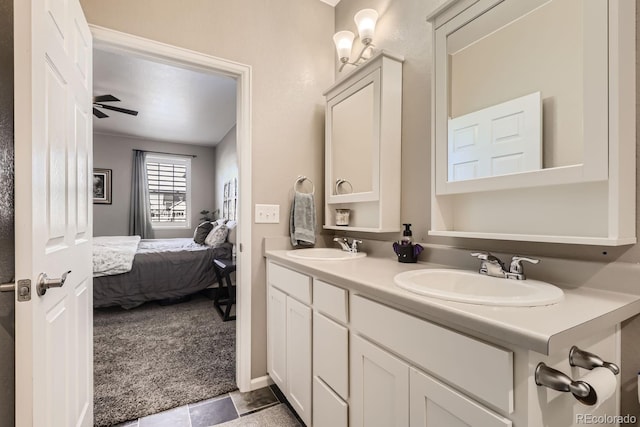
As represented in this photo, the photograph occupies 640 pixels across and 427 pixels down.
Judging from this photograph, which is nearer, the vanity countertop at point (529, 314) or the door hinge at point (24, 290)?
the vanity countertop at point (529, 314)

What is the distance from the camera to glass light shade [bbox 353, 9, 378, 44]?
171cm

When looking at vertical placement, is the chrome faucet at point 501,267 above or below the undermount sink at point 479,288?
above

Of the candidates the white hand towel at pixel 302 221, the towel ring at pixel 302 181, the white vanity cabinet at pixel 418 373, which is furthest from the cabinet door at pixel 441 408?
the towel ring at pixel 302 181

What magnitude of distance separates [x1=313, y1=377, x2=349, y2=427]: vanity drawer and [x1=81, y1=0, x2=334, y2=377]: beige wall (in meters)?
0.68

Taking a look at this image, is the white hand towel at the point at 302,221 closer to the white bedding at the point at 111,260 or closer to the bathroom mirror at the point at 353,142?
the bathroom mirror at the point at 353,142

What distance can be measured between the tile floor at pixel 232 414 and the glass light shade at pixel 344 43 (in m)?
2.16

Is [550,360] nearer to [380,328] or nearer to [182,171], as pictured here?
[380,328]

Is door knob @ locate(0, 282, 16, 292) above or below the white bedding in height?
above

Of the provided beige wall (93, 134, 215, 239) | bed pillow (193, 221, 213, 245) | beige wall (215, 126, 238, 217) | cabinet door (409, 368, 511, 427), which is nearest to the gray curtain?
beige wall (93, 134, 215, 239)

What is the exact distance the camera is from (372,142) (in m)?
1.62

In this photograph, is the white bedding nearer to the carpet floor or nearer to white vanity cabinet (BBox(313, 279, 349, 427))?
the carpet floor

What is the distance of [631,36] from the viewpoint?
809 millimetres

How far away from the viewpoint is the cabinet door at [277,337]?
161 cm

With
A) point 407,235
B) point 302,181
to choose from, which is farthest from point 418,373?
point 302,181
